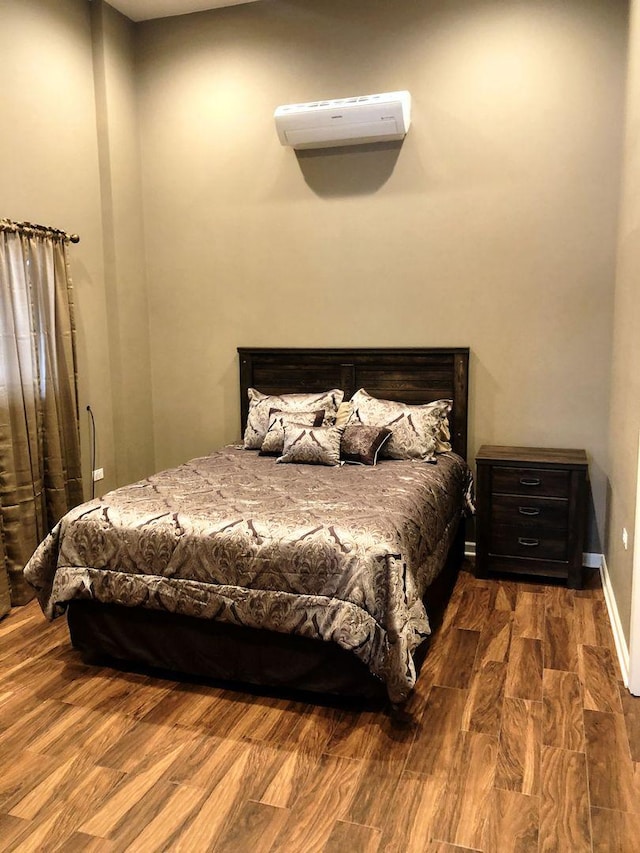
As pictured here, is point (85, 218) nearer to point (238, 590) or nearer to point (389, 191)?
point (389, 191)

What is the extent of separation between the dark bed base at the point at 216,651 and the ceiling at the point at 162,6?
378 cm

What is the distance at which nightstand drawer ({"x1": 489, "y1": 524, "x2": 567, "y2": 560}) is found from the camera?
3824 millimetres

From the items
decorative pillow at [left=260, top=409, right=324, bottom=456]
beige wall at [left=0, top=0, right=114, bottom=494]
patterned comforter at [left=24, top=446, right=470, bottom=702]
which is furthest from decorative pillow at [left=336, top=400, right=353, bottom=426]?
beige wall at [left=0, top=0, right=114, bottom=494]

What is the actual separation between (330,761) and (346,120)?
3.47 m

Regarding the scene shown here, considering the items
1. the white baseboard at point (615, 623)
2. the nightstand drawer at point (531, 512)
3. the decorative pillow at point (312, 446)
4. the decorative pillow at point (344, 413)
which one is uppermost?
the decorative pillow at point (344, 413)

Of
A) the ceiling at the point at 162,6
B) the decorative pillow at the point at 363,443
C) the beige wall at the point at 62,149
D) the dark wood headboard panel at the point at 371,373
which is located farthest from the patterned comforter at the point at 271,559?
the ceiling at the point at 162,6

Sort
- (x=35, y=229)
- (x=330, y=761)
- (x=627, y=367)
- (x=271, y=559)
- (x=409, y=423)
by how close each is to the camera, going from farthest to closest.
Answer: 1. (x=409, y=423)
2. (x=35, y=229)
3. (x=627, y=367)
4. (x=271, y=559)
5. (x=330, y=761)

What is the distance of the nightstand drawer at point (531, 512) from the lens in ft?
12.5

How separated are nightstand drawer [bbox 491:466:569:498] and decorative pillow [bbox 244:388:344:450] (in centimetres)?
107

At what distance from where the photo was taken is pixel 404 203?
428 centimetres

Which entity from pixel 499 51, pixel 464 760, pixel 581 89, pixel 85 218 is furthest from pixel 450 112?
pixel 464 760

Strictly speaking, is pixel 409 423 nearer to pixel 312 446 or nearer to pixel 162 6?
pixel 312 446

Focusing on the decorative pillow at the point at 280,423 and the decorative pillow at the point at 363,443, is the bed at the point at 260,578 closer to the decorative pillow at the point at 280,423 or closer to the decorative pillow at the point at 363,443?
the decorative pillow at the point at 363,443

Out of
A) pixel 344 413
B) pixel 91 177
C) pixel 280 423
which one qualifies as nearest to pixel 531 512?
pixel 344 413
